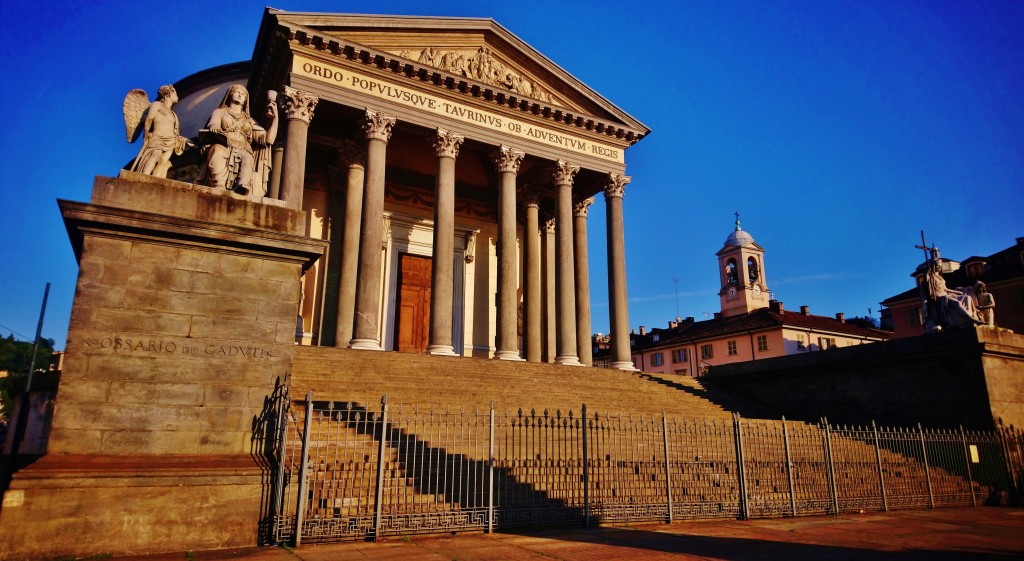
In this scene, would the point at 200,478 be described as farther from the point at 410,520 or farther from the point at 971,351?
the point at 971,351

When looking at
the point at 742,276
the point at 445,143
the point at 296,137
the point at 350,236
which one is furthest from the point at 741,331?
the point at 296,137

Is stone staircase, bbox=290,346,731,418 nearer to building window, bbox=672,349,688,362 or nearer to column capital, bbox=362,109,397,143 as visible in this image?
column capital, bbox=362,109,397,143

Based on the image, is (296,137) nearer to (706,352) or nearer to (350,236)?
(350,236)

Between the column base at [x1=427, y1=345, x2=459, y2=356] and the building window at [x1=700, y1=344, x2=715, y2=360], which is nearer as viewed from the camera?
the column base at [x1=427, y1=345, x2=459, y2=356]

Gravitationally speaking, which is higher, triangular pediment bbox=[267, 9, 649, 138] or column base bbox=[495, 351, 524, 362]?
triangular pediment bbox=[267, 9, 649, 138]

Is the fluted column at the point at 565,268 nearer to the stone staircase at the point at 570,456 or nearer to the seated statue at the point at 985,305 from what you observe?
the stone staircase at the point at 570,456

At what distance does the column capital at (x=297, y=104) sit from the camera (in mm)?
18984

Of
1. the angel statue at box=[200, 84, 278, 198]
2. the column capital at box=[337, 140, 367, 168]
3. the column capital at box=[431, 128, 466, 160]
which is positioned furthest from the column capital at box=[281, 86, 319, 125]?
the angel statue at box=[200, 84, 278, 198]

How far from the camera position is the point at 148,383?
7.16 m

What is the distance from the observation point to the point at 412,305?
25500 millimetres

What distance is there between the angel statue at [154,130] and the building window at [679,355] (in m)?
52.8

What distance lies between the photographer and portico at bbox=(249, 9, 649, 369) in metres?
19.6

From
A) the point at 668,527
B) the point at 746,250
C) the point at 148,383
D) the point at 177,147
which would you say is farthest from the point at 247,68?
the point at 746,250

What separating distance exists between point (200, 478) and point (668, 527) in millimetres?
A: 6239
